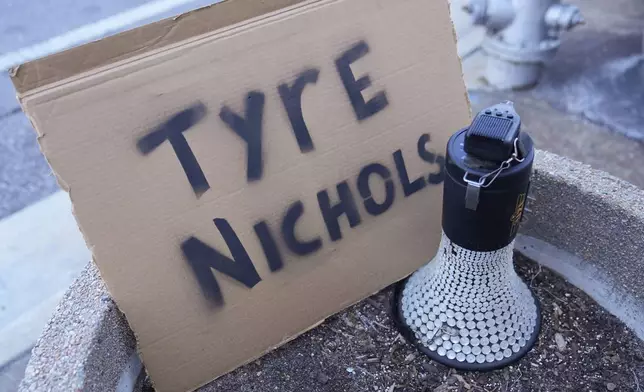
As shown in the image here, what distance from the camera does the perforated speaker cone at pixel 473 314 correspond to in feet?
5.01

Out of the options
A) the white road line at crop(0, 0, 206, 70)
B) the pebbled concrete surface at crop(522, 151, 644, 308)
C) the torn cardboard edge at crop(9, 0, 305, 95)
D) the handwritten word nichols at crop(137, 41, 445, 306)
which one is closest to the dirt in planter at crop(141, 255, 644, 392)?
the pebbled concrete surface at crop(522, 151, 644, 308)

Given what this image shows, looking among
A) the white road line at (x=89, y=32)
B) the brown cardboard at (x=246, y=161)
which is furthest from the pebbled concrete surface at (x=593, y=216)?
the white road line at (x=89, y=32)

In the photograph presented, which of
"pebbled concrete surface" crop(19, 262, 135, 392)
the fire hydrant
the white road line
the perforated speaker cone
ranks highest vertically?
the white road line

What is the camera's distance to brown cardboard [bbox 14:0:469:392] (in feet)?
4.33

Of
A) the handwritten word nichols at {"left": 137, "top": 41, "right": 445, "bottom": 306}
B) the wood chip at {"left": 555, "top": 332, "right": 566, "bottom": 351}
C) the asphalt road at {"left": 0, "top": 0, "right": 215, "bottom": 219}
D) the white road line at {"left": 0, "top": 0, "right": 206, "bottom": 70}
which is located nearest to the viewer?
the handwritten word nichols at {"left": 137, "top": 41, "right": 445, "bottom": 306}

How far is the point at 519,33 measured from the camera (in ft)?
8.87

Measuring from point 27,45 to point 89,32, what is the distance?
0.41 metres

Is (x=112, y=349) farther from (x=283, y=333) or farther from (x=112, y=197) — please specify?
(x=283, y=333)

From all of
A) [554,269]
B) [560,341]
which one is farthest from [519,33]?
[560,341]

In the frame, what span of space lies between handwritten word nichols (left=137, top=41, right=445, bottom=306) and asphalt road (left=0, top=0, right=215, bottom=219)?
63.8 inches

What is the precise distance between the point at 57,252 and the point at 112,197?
4.15 ft

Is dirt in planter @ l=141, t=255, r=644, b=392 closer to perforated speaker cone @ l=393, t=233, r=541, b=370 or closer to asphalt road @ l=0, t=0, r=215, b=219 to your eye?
perforated speaker cone @ l=393, t=233, r=541, b=370

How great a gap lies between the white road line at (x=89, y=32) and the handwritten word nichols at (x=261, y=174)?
2624 millimetres

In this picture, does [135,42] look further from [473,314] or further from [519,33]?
[519,33]
